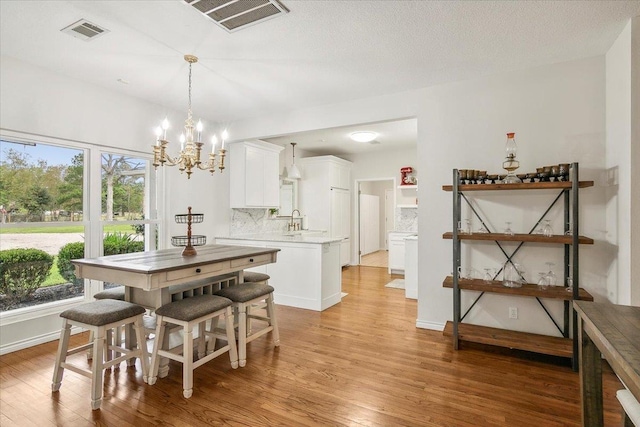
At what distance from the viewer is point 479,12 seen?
2.29 metres

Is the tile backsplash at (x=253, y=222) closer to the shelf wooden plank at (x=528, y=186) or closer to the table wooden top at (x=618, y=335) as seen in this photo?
the shelf wooden plank at (x=528, y=186)

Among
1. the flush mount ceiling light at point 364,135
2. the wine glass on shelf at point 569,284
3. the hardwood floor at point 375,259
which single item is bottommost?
the hardwood floor at point 375,259

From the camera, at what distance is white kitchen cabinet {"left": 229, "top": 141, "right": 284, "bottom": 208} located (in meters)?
5.14

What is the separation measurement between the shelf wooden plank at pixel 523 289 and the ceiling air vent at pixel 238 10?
2.69 meters

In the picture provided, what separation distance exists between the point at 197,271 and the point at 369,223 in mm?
6783

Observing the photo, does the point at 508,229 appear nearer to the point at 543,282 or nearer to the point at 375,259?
the point at 543,282

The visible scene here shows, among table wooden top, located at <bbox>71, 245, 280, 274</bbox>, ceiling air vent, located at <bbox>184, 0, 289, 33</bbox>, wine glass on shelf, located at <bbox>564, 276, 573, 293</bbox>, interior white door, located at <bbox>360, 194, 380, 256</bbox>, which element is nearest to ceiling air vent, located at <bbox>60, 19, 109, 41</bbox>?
ceiling air vent, located at <bbox>184, 0, 289, 33</bbox>

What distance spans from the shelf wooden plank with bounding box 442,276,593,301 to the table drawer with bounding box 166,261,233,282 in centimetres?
206

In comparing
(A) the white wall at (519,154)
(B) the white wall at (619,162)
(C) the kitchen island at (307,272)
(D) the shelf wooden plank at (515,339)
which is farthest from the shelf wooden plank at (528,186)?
(C) the kitchen island at (307,272)

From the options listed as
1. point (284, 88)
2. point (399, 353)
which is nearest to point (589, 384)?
point (399, 353)

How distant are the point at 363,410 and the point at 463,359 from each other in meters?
1.20

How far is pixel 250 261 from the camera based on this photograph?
312 centimetres

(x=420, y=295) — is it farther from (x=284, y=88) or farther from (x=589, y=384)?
(x=284, y=88)

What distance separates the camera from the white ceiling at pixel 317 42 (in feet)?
7.44
